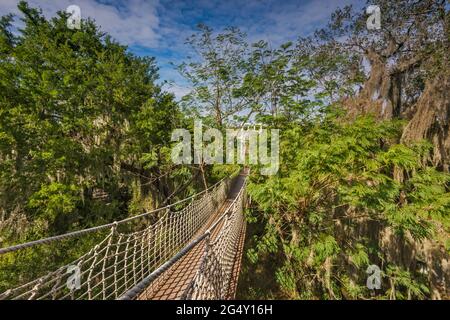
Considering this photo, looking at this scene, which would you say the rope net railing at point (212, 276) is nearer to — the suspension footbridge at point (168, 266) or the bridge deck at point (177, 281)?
the suspension footbridge at point (168, 266)

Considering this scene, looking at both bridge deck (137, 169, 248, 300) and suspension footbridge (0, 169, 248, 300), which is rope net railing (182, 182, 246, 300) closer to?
suspension footbridge (0, 169, 248, 300)

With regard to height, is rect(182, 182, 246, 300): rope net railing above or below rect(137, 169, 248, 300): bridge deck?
above

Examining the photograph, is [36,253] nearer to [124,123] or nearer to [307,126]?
[124,123]

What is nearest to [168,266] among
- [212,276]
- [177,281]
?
[212,276]

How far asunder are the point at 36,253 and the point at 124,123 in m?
3.55

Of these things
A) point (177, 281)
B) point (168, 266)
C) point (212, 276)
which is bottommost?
point (177, 281)

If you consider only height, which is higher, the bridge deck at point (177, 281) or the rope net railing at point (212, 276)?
the rope net railing at point (212, 276)

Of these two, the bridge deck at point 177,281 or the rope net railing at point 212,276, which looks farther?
the bridge deck at point 177,281

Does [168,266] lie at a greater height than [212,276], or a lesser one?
greater

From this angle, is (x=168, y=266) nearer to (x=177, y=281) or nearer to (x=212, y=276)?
(x=212, y=276)

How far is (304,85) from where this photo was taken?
16.2 feet

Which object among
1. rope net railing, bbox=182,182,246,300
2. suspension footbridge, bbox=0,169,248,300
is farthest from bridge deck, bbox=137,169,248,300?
rope net railing, bbox=182,182,246,300

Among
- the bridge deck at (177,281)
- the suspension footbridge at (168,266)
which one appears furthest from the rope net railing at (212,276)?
the bridge deck at (177,281)
